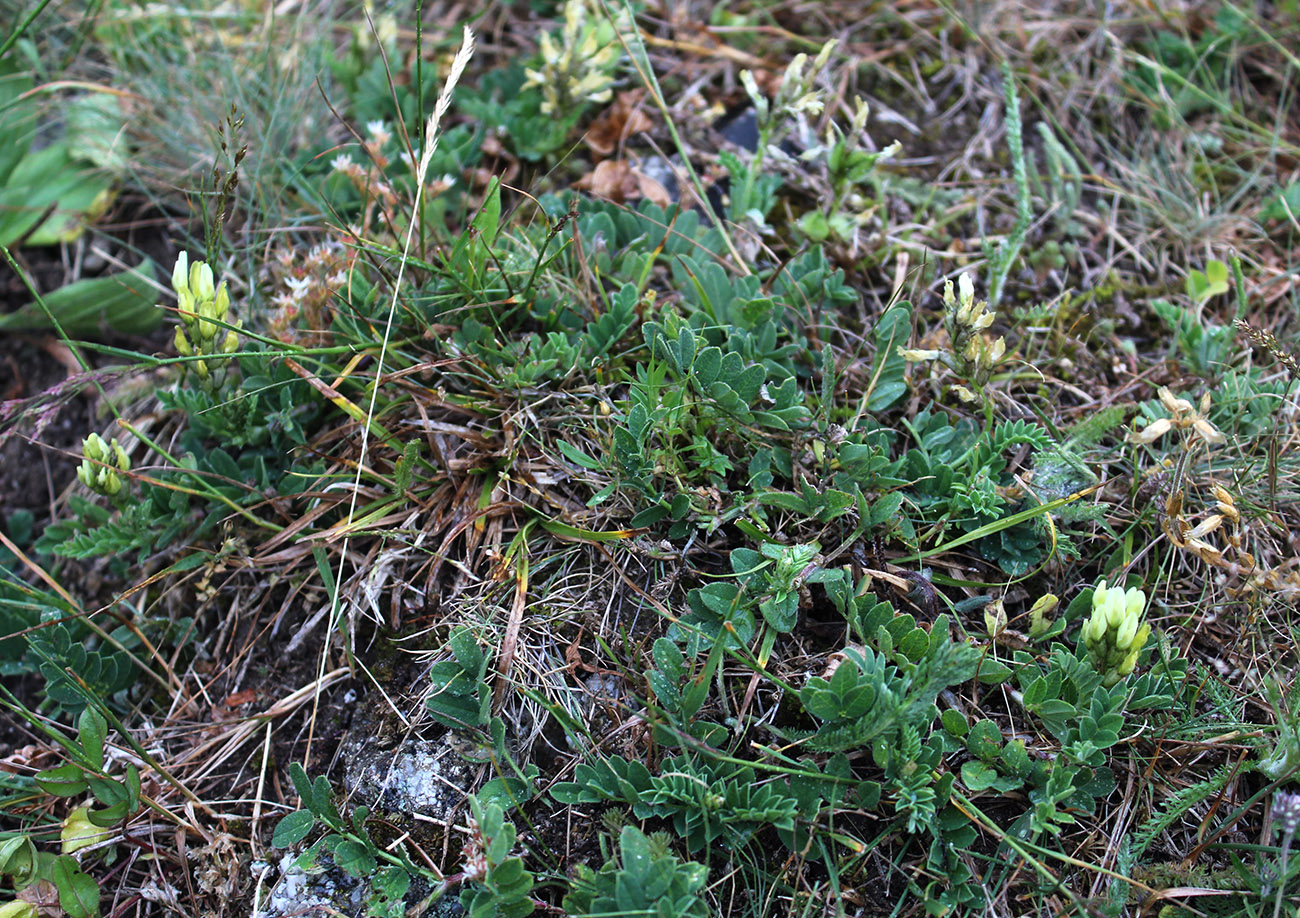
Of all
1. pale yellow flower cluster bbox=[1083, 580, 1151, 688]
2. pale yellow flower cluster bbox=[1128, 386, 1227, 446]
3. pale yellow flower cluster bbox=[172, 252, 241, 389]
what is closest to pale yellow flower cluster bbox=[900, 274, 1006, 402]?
pale yellow flower cluster bbox=[1128, 386, 1227, 446]

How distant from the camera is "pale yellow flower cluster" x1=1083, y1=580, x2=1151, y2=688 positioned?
1.80 metres

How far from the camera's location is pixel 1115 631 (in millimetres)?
1818

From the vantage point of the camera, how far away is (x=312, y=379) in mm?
2266

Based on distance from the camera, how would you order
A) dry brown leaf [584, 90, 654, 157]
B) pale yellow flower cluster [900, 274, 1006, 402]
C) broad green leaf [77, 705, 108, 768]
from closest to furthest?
broad green leaf [77, 705, 108, 768] < pale yellow flower cluster [900, 274, 1006, 402] < dry brown leaf [584, 90, 654, 157]

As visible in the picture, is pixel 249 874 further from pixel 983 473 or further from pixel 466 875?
pixel 983 473

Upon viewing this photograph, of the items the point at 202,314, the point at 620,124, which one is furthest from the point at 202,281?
the point at 620,124

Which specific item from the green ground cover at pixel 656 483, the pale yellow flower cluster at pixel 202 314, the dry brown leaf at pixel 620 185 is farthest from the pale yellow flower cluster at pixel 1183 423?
the pale yellow flower cluster at pixel 202 314

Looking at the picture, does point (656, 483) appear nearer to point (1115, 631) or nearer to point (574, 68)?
point (1115, 631)

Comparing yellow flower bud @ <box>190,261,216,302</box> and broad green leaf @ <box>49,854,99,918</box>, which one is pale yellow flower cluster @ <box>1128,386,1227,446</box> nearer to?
yellow flower bud @ <box>190,261,216,302</box>

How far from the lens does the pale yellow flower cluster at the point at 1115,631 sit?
1.80m

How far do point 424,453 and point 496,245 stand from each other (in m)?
0.63

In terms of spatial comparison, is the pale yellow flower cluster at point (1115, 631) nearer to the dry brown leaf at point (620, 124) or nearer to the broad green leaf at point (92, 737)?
the dry brown leaf at point (620, 124)

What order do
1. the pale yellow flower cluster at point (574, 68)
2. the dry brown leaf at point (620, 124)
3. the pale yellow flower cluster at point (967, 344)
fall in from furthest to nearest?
1. the dry brown leaf at point (620, 124)
2. the pale yellow flower cluster at point (574, 68)
3. the pale yellow flower cluster at point (967, 344)

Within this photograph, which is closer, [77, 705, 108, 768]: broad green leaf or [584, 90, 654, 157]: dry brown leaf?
[77, 705, 108, 768]: broad green leaf
